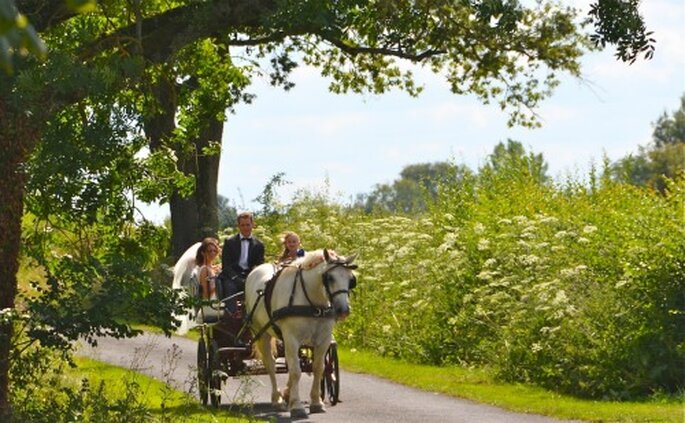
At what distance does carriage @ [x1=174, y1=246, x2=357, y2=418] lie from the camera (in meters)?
14.7

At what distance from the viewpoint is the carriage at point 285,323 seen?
14.7 metres

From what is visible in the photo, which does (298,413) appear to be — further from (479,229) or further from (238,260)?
(479,229)

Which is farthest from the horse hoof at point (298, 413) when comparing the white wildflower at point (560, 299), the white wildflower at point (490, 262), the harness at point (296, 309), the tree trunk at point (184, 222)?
the tree trunk at point (184, 222)

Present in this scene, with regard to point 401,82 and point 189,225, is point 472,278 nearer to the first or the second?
point 401,82

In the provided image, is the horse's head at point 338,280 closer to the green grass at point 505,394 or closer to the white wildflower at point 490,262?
the green grass at point 505,394

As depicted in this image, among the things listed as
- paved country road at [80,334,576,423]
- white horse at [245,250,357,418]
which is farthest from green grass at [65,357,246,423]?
white horse at [245,250,357,418]

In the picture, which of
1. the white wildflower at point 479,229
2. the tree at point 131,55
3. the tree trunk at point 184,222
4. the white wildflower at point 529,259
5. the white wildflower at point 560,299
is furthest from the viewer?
the tree trunk at point 184,222

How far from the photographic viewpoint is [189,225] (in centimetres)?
3369

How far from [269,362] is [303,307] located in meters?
1.19

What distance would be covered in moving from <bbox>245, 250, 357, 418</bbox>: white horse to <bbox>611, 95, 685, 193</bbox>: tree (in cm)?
3565

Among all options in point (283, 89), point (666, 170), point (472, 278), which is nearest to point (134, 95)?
point (472, 278)

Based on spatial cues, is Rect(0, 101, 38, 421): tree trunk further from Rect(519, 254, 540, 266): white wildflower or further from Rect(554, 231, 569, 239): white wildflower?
Rect(554, 231, 569, 239): white wildflower

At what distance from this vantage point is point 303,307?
1495 centimetres

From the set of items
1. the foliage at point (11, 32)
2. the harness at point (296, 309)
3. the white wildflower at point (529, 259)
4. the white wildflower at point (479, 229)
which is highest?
the white wildflower at point (479, 229)
